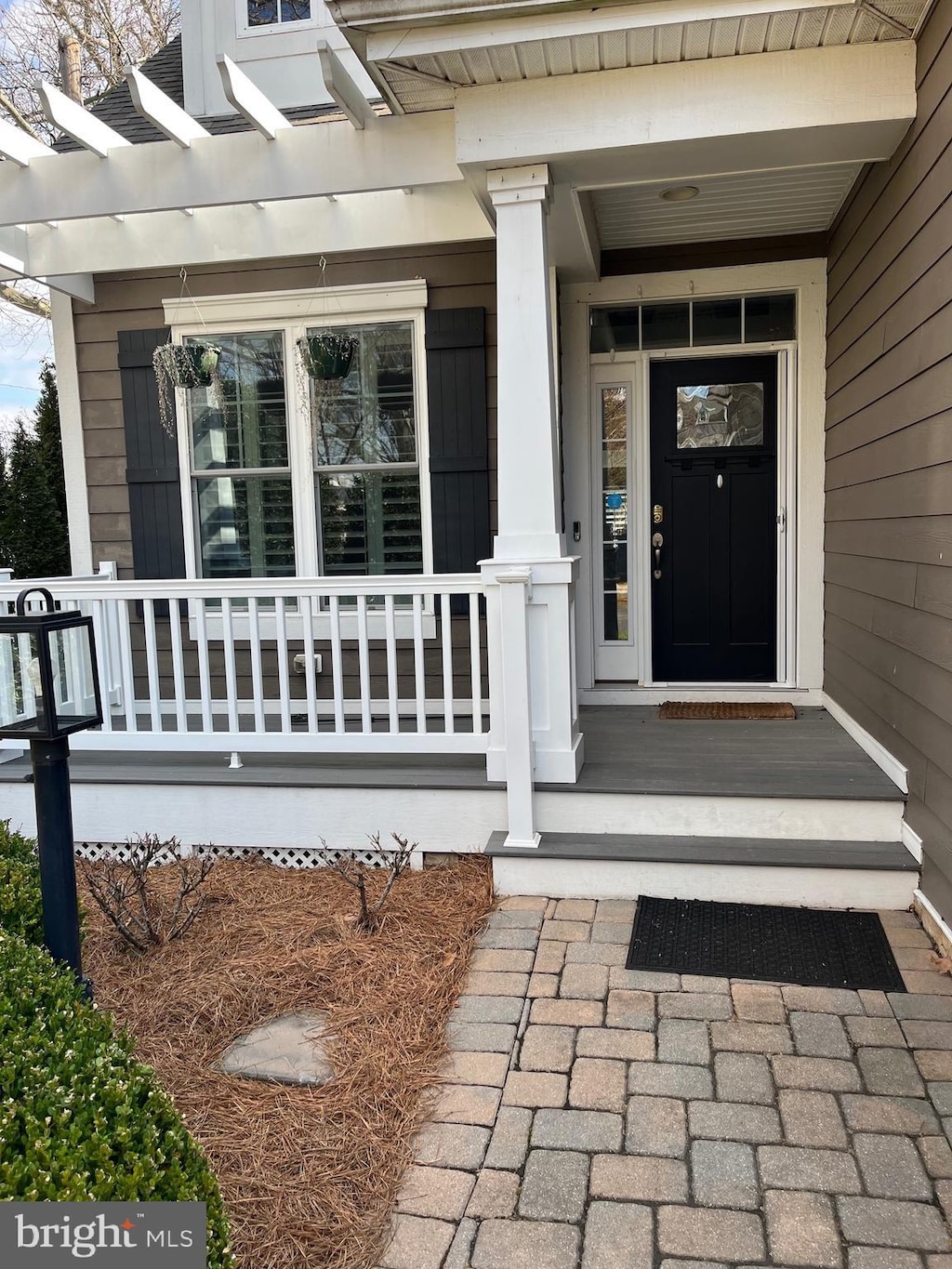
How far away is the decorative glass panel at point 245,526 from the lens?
16.1 ft

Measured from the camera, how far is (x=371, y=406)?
4.75 meters

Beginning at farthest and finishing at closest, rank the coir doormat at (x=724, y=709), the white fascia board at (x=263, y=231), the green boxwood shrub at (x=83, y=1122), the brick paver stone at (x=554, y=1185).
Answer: the coir doormat at (x=724, y=709) < the white fascia board at (x=263, y=231) < the brick paver stone at (x=554, y=1185) < the green boxwood shrub at (x=83, y=1122)

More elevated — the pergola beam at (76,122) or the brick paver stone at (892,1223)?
the pergola beam at (76,122)

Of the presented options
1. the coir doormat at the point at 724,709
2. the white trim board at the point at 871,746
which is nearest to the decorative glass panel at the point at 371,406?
the coir doormat at the point at 724,709

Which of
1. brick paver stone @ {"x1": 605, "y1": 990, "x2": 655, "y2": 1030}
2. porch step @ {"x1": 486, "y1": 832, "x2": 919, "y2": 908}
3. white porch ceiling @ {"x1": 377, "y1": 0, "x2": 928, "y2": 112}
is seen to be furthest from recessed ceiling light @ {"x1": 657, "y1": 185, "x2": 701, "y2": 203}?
brick paver stone @ {"x1": 605, "y1": 990, "x2": 655, "y2": 1030}

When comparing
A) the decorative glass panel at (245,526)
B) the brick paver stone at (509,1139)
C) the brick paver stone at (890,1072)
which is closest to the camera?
the brick paver stone at (509,1139)

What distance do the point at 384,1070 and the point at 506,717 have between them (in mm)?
1308

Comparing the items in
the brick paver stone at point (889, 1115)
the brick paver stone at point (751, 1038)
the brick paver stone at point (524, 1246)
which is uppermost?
the brick paver stone at point (751, 1038)

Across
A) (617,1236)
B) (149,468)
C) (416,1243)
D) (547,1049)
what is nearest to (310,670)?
(547,1049)

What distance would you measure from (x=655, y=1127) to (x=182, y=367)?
4051 mm

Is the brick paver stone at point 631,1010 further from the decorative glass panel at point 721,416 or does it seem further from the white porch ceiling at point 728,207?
the decorative glass panel at point 721,416

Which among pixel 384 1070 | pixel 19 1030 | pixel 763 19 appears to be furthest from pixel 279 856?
pixel 763 19

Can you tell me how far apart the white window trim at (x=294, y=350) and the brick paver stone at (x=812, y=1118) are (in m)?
3.00

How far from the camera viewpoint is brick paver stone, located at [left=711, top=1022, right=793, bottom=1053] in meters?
2.29
